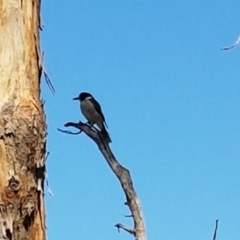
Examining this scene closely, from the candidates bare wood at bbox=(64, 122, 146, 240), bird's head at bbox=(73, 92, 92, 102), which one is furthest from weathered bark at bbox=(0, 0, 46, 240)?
bird's head at bbox=(73, 92, 92, 102)

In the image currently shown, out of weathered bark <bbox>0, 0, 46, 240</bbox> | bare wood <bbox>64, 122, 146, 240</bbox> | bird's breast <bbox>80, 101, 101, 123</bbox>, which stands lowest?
weathered bark <bbox>0, 0, 46, 240</bbox>

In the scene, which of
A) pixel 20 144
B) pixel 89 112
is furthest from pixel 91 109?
pixel 20 144

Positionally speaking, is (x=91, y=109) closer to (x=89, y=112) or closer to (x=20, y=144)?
(x=89, y=112)

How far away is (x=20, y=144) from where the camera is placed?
390 centimetres

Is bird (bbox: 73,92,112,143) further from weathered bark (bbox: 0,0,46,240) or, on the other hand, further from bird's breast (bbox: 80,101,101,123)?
weathered bark (bbox: 0,0,46,240)

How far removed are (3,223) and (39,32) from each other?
106cm

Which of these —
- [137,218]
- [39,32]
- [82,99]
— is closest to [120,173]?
[137,218]

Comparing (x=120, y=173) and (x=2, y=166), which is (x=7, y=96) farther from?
(x=120, y=173)

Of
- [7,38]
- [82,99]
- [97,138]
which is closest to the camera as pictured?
[7,38]

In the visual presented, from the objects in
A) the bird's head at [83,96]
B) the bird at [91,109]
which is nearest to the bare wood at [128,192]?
the bird at [91,109]

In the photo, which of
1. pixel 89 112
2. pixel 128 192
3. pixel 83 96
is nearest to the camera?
pixel 128 192

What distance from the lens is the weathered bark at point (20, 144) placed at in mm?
3877

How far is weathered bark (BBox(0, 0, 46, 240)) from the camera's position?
12.7 ft

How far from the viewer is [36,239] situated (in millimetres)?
3953
